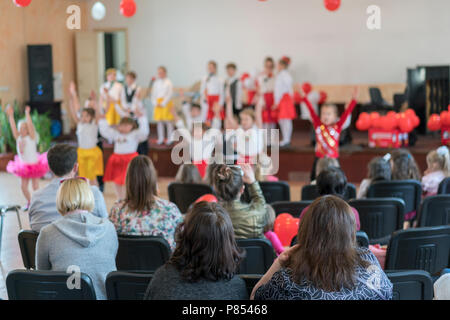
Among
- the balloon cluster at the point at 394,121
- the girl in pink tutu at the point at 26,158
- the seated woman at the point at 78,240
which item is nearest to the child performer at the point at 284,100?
the balloon cluster at the point at 394,121

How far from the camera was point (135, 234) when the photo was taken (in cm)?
380

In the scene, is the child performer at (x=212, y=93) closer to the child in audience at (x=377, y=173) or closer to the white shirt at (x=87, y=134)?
the white shirt at (x=87, y=134)

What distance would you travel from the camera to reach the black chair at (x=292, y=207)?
4.59 metres

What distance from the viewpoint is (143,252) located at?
354 cm

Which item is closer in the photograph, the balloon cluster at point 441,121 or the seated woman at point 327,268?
the seated woman at point 327,268

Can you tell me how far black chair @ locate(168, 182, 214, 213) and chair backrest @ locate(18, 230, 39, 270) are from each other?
1.96 meters

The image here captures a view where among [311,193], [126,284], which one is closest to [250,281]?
[126,284]

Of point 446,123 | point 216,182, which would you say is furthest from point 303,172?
point 216,182

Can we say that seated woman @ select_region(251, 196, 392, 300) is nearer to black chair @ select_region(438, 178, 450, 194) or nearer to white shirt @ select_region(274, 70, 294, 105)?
black chair @ select_region(438, 178, 450, 194)

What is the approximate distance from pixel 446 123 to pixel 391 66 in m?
4.05

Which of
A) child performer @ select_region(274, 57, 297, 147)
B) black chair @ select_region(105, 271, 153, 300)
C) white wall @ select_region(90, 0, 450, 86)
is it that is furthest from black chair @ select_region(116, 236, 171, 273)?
white wall @ select_region(90, 0, 450, 86)

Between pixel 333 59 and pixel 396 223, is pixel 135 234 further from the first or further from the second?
pixel 333 59

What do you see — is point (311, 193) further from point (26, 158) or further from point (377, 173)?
point (26, 158)

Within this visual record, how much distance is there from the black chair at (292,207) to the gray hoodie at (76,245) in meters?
1.76
